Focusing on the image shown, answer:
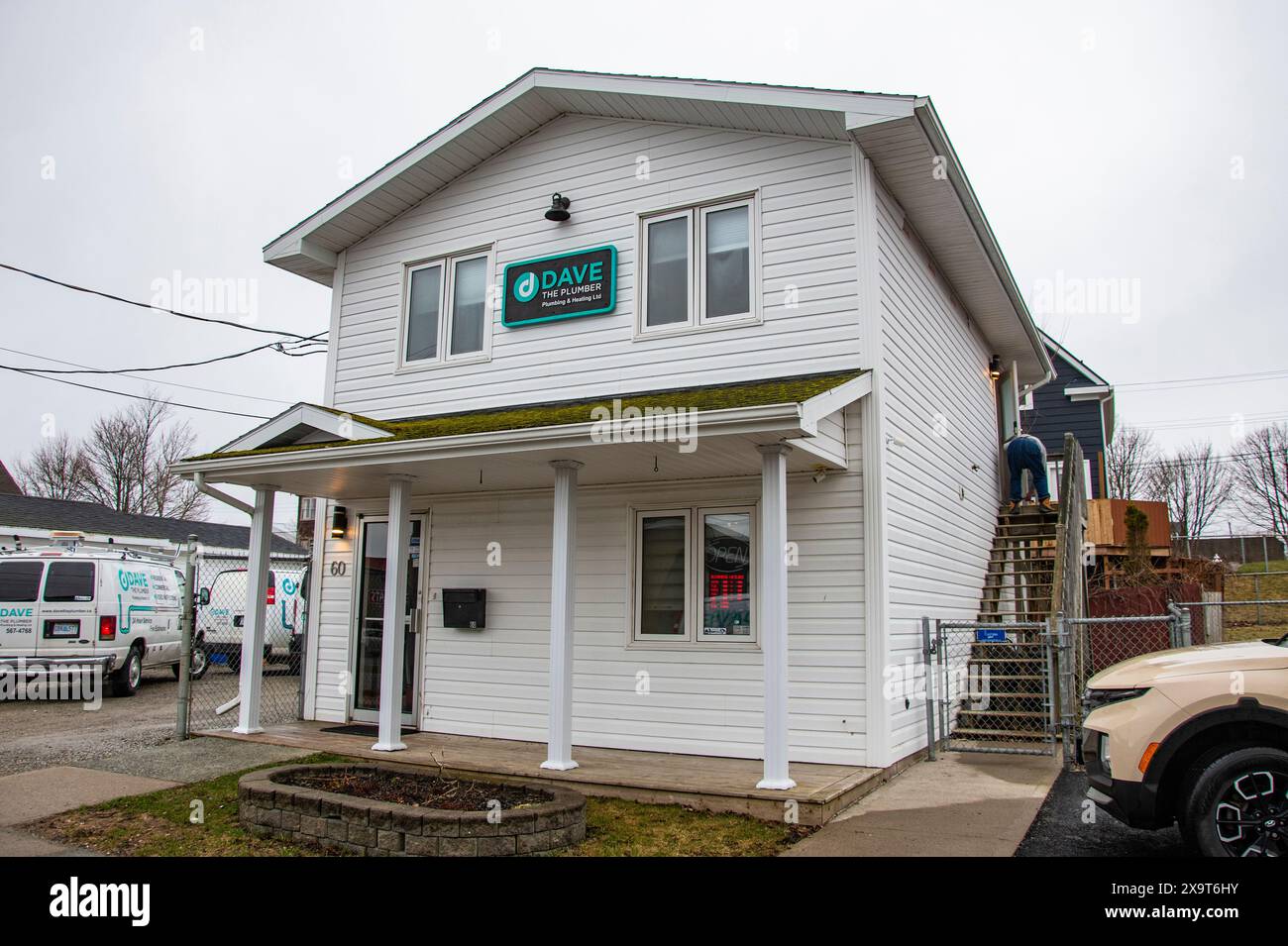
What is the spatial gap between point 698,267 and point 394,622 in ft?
15.7

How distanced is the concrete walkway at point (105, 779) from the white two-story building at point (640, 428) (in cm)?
88

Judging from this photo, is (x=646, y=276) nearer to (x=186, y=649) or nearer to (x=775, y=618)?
(x=775, y=618)

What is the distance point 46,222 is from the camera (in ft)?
59.4

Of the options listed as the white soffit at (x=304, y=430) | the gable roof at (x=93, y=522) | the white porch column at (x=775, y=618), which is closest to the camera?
the white porch column at (x=775, y=618)

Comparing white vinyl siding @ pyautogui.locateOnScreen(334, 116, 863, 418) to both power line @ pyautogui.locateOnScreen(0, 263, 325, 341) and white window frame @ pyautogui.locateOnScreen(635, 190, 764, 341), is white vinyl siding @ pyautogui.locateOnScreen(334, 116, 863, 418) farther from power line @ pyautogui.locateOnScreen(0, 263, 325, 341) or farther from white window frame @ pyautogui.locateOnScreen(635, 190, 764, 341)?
power line @ pyautogui.locateOnScreen(0, 263, 325, 341)

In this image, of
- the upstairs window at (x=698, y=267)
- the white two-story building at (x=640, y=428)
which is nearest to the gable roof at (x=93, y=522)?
the white two-story building at (x=640, y=428)

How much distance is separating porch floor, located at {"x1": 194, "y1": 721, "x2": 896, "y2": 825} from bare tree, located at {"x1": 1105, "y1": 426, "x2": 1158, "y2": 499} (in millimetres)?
36551

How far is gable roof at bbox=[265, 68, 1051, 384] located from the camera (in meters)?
8.40

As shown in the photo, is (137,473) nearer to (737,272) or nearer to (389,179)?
(389,179)

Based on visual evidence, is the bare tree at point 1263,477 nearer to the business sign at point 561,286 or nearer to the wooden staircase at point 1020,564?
the wooden staircase at point 1020,564

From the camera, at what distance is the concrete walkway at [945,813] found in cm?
561

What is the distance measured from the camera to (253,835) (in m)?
5.88

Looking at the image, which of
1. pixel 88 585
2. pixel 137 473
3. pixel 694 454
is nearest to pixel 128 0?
pixel 88 585

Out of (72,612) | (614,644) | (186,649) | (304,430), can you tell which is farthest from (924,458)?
(72,612)
